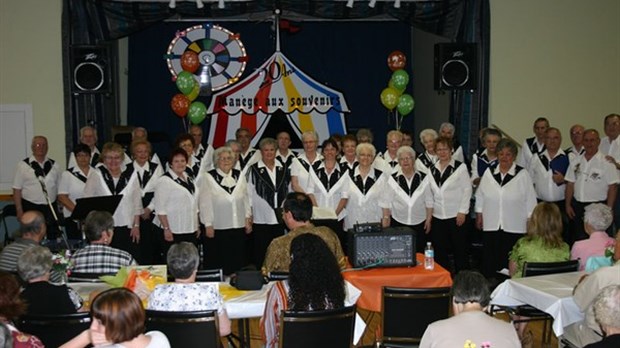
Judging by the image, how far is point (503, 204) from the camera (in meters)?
7.23

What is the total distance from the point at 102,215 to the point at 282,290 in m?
1.48

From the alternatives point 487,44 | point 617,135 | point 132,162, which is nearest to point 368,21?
point 487,44

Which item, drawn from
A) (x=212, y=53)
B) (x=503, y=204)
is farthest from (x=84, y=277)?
(x=212, y=53)

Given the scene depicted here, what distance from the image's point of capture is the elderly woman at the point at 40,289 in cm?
412

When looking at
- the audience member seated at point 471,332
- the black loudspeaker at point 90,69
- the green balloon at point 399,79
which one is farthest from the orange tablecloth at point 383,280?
the green balloon at point 399,79

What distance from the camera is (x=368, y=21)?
13406mm

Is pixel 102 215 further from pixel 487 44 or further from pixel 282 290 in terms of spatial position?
pixel 487 44

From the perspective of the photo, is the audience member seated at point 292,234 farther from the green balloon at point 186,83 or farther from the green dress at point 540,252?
the green balloon at point 186,83

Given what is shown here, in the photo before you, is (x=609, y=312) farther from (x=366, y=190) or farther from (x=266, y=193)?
(x=266, y=193)

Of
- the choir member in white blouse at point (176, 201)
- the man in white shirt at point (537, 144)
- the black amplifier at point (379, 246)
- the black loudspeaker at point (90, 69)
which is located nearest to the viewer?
the black amplifier at point (379, 246)

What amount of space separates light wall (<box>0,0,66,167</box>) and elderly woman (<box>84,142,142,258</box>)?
193 centimetres

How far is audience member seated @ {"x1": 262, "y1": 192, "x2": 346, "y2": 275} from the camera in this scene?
16.4 ft

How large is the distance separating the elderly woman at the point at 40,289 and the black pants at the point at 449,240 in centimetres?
413

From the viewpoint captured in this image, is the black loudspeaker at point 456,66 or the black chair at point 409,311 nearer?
the black chair at point 409,311
